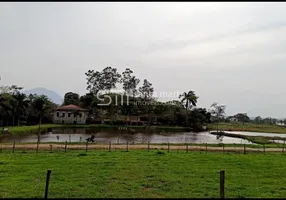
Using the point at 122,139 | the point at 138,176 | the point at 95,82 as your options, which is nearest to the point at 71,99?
the point at 95,82

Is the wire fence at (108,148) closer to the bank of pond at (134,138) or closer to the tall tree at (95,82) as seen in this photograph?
the bank of pond at (134,138)

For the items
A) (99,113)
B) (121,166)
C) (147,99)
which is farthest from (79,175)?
(147,99)

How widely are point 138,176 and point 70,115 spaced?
53026mm

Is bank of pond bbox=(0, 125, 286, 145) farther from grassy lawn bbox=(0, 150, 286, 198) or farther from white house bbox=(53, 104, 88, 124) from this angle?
white house bbox=(53, 104, 88, 124)

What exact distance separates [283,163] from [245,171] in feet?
12.7

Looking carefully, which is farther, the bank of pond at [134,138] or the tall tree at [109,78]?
the tall tree at [109,78]

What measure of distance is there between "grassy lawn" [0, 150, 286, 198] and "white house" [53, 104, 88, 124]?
150 feet

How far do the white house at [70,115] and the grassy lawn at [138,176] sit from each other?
150 feet

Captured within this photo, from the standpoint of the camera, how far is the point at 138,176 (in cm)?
1240

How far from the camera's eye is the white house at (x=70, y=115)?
2463 inches

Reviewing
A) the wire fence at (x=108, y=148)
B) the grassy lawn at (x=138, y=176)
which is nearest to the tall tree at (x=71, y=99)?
the wire fence at (x=108, y=148)

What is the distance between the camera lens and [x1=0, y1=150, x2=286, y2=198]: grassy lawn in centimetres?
998

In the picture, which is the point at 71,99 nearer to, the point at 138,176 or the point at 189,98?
the point at 189,98

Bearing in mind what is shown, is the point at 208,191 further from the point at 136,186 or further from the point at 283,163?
the point at 283,163
